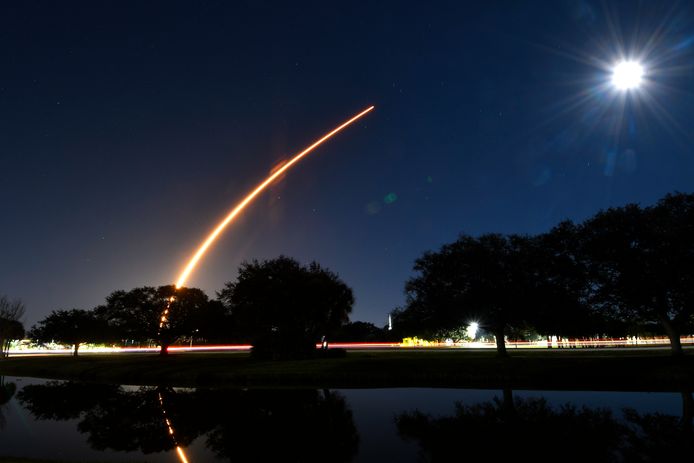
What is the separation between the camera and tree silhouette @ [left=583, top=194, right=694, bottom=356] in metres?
39.8

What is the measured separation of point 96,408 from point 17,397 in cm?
1097

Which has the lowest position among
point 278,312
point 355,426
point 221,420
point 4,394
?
point 4,394

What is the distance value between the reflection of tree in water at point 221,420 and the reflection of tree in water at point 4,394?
1.07m

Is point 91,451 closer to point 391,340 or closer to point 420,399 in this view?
point 420,399

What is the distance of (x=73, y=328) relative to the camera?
81.1 meters

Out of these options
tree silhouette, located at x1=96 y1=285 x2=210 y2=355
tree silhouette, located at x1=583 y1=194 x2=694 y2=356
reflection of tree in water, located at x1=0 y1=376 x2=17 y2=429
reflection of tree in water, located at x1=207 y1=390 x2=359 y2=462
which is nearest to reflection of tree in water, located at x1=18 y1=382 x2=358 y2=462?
reflection of tree in water, located at x1=207 y1=390 x2=359 y2=462

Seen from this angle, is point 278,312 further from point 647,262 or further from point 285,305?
point 647,262

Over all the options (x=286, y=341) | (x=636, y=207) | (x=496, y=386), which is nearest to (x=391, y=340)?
(x=286, y=341)

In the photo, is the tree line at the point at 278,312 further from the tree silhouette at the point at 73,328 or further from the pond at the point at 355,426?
the pond at the point at 355,426

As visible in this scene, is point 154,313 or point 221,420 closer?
point 221,420

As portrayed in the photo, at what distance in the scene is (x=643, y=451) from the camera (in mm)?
15086

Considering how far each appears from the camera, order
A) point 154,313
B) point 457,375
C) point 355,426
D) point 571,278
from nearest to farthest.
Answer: point 355,426 → point 457,375 → point 571,278 → point 154,313

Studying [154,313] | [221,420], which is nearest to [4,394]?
[221,420]

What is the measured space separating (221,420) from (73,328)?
235 ft
